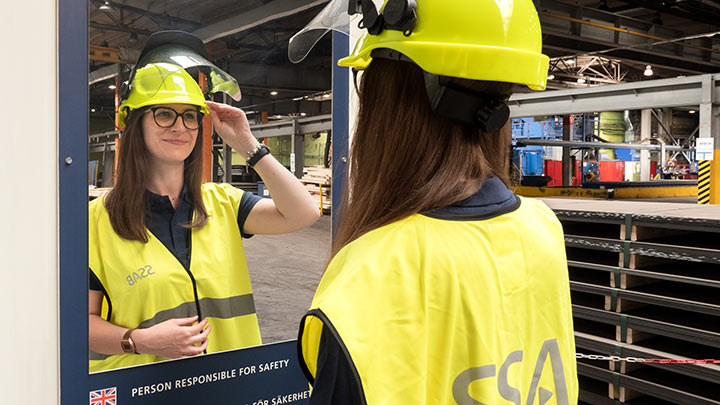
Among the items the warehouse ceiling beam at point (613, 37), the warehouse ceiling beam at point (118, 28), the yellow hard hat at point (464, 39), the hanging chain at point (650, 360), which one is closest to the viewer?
the yellow hard hat at point (464, 39)

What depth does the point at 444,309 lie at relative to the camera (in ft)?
3.03

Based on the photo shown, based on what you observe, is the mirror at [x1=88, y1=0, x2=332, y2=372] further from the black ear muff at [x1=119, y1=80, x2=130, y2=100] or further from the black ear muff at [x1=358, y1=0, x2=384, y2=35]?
the black ear muff at [x1=358, y1=0, x2=384, y2=35]

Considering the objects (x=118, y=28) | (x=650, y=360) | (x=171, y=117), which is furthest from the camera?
(x=650, y=360)

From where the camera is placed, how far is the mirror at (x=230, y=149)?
1.51 metres

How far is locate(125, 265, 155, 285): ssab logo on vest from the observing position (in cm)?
158

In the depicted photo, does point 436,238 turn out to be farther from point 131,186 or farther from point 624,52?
Result: point 624,52

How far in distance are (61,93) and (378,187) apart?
0.84m

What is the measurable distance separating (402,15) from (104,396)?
1.21 metres

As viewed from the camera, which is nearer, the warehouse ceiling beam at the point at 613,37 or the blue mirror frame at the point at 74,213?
the blue mirror frame at the point at 74,213

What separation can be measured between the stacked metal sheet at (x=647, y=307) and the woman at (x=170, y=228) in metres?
2.10

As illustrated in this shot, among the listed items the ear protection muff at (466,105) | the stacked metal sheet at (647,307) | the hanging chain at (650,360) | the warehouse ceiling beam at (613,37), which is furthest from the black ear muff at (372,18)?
the warehouse ceiling beam at (613,37)

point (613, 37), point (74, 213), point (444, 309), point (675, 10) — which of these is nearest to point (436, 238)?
point (444, 309)

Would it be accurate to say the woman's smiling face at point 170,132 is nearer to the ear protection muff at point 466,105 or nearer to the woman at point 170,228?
the woman at point 170,228

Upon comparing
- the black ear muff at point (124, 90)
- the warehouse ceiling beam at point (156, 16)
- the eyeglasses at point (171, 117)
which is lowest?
the eyeglasses at point (171, 117)
